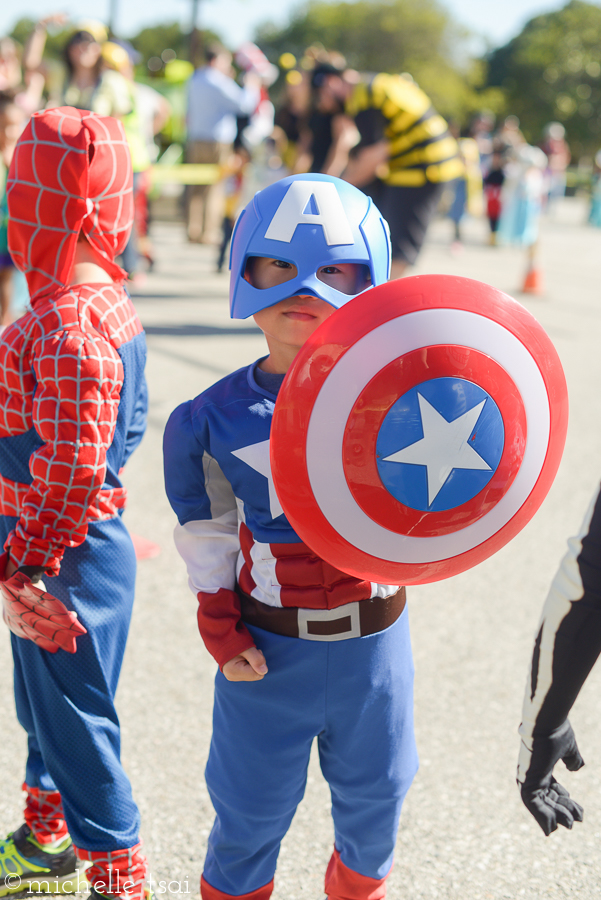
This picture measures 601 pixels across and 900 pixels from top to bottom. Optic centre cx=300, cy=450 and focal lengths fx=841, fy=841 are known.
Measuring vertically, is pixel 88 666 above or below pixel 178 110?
below

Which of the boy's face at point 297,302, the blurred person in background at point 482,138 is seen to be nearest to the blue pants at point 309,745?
the boy's face at point 297,302

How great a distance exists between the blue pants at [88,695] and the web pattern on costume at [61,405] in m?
0.10

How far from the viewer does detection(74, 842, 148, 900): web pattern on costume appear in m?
1.71

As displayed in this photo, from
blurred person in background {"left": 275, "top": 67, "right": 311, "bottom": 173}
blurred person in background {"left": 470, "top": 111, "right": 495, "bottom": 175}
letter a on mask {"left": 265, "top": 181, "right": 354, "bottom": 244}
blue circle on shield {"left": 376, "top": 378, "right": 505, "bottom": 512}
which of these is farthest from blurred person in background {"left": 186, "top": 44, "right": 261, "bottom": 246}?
blurred person in background {"left": 470, "top": 111, "right": 495, "bottom": 175}

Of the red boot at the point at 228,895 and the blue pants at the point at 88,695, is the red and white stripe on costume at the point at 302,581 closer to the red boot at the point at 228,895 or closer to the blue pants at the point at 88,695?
the blue pants at the point at 88,695

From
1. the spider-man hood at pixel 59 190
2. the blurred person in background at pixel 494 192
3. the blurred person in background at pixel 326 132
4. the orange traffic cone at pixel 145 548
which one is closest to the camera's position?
the spider-man hood at pixel 59 190

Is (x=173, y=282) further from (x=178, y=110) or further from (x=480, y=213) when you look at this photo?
(x=480, y=213)

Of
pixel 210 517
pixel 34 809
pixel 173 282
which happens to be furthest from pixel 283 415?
pixel 173 282

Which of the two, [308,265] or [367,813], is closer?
[308,265]

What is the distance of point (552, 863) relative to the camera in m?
2.02

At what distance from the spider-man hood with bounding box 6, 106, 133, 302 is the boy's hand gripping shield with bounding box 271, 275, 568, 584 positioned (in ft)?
2.20

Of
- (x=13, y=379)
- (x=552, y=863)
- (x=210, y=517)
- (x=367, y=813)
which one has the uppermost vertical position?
(x=13, y=379)

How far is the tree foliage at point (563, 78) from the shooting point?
65375 millimetres

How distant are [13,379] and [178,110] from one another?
44.7 feet
